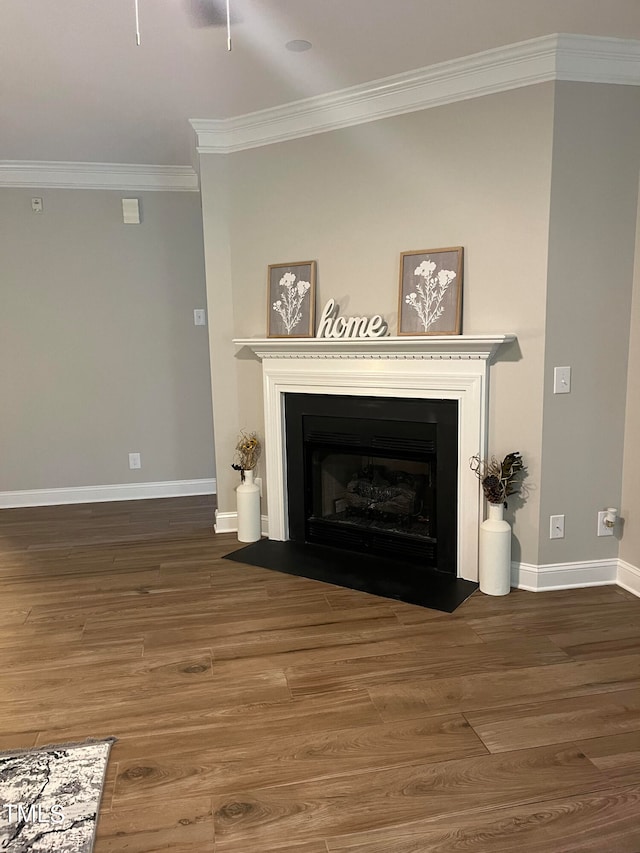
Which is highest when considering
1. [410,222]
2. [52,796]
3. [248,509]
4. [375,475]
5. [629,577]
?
[410,222]

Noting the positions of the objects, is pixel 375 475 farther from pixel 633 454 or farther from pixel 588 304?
pixel 588 304

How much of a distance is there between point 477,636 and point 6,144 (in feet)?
13.1

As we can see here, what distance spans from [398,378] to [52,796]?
90.2 inches

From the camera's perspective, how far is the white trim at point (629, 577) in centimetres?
306

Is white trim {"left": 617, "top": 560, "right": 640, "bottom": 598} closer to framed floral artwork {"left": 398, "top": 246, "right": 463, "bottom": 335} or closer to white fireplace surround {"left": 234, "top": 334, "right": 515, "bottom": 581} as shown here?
white fireplace surround {"left": 234, "top": 334, "right": 515, "bottom": 581}

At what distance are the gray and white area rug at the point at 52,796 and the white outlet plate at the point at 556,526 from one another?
2.14 metres

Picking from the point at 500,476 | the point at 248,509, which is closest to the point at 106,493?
the point at 248,509

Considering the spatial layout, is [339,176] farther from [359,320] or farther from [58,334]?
[58,334]

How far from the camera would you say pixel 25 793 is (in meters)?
1.84

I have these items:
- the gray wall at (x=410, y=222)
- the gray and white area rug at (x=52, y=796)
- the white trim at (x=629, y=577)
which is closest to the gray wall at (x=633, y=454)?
the white trim at (x=629, y=577)

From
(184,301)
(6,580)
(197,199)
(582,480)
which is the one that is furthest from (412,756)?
(197,199)

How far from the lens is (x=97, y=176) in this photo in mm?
4656

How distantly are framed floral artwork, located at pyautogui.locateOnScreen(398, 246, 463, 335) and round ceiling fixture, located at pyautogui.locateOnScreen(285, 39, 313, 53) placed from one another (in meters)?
1.03

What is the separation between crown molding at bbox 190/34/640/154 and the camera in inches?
109
